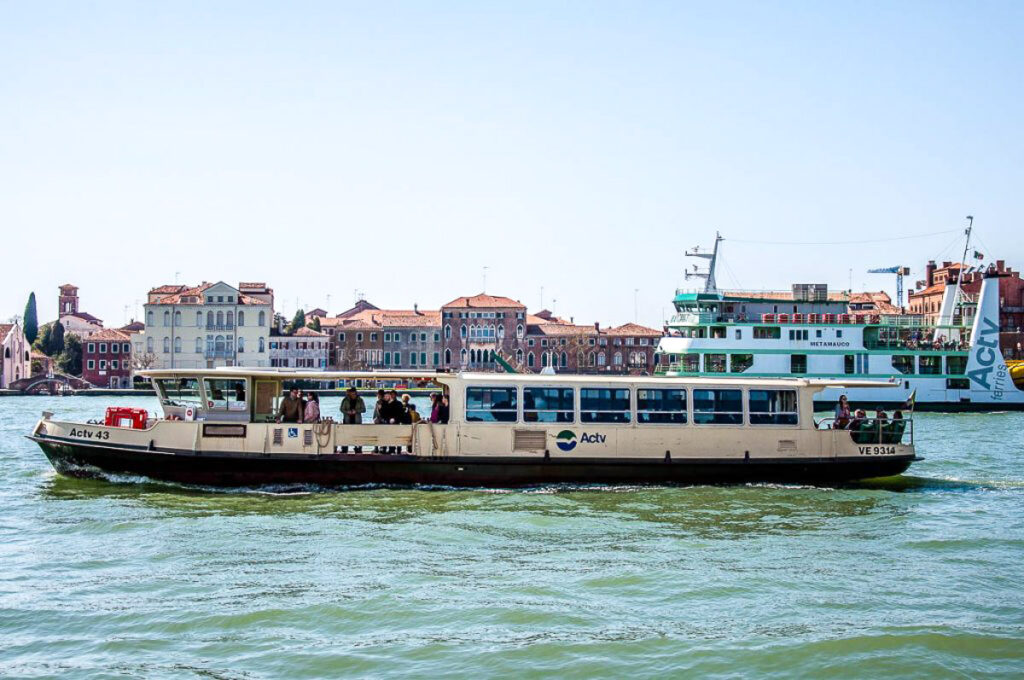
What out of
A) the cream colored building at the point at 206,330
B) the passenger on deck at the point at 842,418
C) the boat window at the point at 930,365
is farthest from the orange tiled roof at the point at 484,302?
the passenger on deck at the point at 842,418

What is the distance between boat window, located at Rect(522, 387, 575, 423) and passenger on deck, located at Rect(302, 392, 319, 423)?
13.1 feet

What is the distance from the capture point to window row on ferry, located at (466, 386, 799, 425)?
2034 centimetres

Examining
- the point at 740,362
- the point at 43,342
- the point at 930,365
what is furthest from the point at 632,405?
the point at 43,342

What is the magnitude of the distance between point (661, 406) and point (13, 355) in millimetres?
89368

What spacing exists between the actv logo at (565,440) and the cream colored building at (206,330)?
81998 mm

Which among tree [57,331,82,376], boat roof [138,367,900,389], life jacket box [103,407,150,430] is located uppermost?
tree [57,331,82,376]

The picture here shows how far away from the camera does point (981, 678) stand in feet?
32.5

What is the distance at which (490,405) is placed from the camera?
66.8ft

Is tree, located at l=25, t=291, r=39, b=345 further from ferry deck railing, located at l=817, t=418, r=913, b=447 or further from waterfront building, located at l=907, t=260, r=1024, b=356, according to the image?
Answer: ferry deck railing, located at l=817, t=418, r=913, b=447

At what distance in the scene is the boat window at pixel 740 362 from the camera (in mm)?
52594

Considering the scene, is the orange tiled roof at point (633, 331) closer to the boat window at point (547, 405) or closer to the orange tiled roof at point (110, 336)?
the orange tiled roof at point (110, 336)

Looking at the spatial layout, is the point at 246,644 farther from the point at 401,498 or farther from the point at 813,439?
the point at 813,439

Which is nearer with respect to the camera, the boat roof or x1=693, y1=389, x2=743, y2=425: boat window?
the boat roof

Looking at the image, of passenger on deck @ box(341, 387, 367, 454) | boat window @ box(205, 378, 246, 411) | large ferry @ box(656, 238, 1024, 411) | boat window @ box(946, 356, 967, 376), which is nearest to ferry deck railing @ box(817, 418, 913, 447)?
passenger on deck @ box(341, 387, 367, 454)
